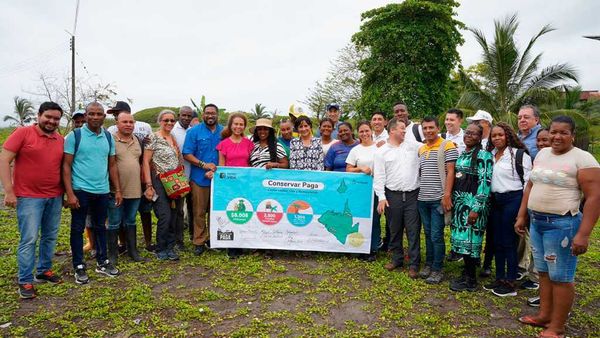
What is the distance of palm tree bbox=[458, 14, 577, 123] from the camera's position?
53.2 feet

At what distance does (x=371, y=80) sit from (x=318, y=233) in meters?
20.4

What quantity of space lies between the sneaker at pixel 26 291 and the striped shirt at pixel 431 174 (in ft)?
14.6

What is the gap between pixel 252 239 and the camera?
563 cm

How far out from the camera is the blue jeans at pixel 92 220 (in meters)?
4.56

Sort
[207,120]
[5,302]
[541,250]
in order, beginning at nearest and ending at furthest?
1. [541,250]
2. [5,302]
3. [207,120]

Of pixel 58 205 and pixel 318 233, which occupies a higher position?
pixel 58 205

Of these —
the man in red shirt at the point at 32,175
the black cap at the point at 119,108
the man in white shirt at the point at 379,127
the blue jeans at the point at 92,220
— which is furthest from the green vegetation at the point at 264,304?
the black cap at the point at 119,108

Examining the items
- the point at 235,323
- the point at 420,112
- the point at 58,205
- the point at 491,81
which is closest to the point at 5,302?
the point at 58,205

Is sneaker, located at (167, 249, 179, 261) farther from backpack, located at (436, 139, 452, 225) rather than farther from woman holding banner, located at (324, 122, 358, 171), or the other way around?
backpack, located at (436, 139, 452, 225)

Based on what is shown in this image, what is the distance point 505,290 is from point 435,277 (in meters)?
0.76

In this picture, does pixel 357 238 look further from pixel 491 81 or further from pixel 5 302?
pixel 491 81

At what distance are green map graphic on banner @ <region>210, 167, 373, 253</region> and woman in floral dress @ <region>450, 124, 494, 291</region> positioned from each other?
1.38 meters

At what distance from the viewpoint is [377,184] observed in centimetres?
507

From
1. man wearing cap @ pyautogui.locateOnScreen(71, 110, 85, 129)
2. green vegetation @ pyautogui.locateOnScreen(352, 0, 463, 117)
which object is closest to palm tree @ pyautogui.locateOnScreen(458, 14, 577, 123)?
Answer: green vegetation @ pyautogui.locateOnScreen(352, 0, 463, 117)
